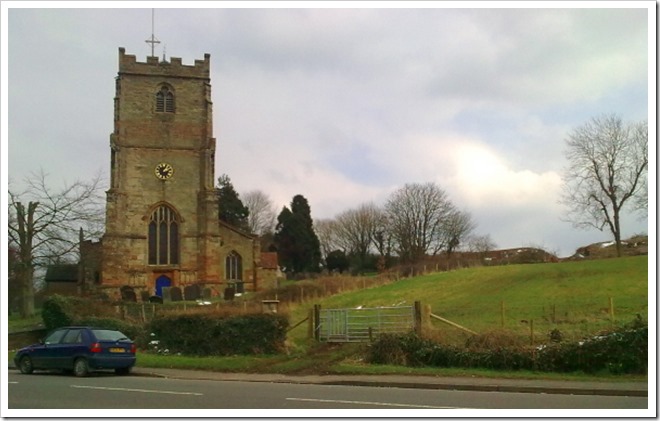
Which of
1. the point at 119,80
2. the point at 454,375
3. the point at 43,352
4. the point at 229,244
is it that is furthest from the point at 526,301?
the point at 119,80

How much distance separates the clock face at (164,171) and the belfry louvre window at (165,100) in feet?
14.9

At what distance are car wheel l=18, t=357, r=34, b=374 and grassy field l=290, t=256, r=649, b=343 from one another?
31.0ft

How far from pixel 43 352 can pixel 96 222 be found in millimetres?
26376

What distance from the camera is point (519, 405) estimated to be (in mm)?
13117

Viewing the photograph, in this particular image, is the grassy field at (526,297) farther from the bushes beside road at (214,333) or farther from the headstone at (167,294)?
the headstone at (167,294)

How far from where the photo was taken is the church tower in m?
54.9

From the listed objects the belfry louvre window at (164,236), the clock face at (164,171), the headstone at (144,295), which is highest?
the clock face at (164,171)

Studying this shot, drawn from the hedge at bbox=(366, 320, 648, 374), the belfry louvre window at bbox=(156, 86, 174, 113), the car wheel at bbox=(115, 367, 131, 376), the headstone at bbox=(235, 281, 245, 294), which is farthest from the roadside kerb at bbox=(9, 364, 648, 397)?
the belfry louvre window at bbox=(156, 86, 174, 113)

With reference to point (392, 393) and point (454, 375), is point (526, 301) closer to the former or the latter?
point (454, 375)

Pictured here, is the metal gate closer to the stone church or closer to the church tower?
the stone church

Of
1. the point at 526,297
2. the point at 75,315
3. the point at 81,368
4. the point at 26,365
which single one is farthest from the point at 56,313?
the point at 526,297

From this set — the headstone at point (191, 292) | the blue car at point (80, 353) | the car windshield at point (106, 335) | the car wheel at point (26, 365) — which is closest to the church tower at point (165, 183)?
the headstone at point (191, 292)

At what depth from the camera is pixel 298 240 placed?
87250 millimetres

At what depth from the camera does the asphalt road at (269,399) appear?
492 inches
